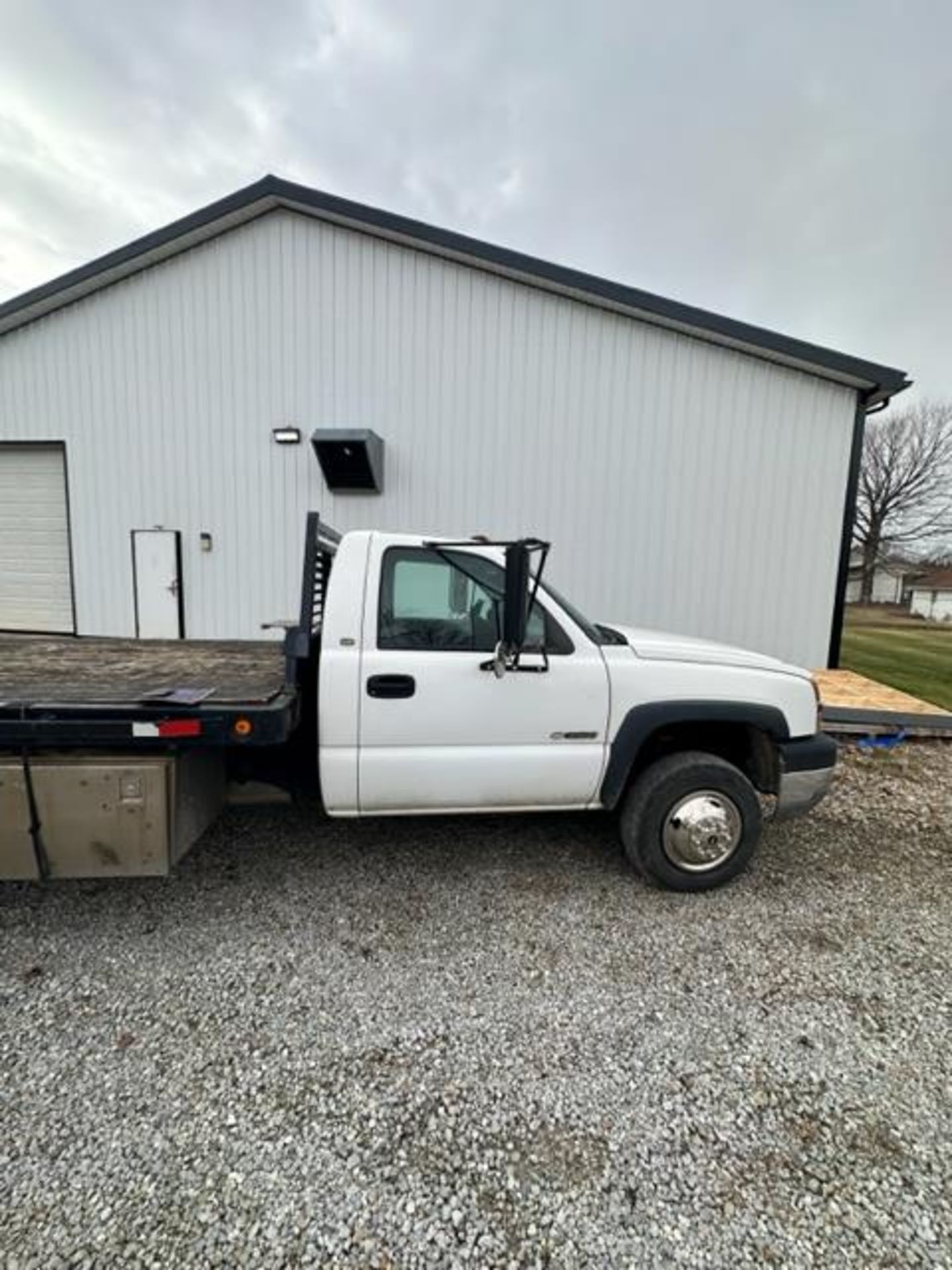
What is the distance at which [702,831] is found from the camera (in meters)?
3.23

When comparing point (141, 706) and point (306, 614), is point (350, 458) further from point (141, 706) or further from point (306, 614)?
point (141, 706)

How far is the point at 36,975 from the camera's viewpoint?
2.55m

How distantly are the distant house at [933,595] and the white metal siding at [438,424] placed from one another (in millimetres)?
41638

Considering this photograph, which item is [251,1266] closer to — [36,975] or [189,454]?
[36,975]

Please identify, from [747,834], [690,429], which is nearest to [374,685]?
[747,834]

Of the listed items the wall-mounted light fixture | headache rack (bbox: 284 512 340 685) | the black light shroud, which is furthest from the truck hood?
the wall-mounted light fixture

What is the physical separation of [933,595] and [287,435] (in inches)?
2103

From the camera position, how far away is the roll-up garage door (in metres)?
8.85

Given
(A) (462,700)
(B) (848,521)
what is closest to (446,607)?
(A) (462,700)

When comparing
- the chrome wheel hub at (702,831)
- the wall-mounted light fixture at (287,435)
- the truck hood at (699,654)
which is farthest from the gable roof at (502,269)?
the chrome wheel hub at (702,831)

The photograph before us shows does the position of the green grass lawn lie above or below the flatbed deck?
below

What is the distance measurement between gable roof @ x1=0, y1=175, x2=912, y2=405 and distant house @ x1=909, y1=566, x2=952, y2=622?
4171 cm

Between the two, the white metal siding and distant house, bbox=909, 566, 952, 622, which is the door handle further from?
distant house, bbox=909, 566, 952, 622

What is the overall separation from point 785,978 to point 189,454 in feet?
30.1
